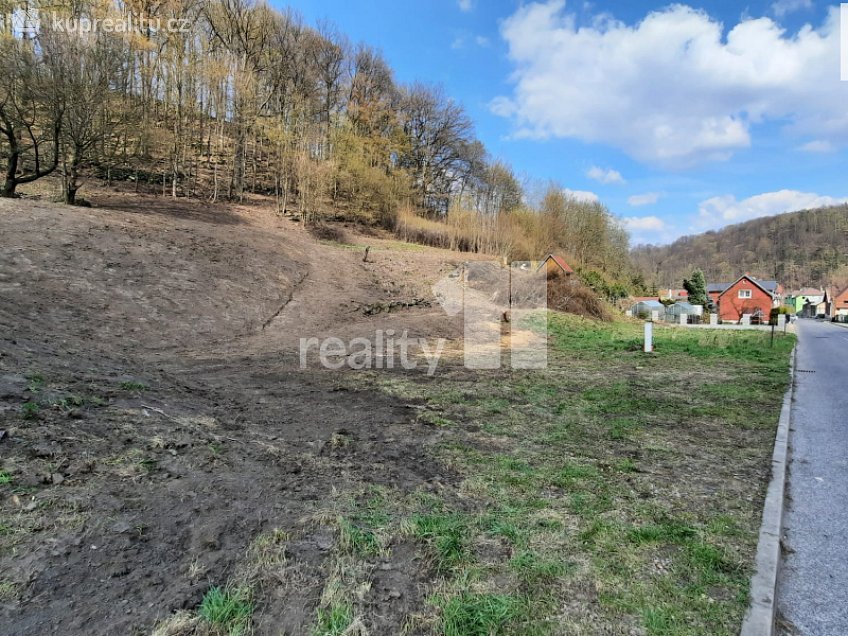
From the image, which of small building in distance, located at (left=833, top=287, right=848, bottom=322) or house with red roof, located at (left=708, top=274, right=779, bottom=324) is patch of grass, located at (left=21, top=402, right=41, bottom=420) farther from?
small building in distance, located at (left=833, top=287, right=848, bottom=322)

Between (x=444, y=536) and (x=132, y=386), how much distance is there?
4121 mm

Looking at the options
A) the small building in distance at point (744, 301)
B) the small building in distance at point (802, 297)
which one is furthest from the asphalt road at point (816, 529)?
the small building in distance at point (802, 297)

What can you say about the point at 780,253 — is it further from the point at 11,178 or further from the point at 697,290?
the point at 11,178

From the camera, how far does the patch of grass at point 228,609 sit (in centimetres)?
189

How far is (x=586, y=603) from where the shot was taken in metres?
2.20

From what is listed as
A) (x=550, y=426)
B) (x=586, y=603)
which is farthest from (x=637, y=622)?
(x=550, y=426)

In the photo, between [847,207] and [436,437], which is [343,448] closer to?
[436,437]

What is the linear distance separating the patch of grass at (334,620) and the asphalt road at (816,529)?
7.10 feet

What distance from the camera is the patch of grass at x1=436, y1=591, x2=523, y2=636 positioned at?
198 centimetres

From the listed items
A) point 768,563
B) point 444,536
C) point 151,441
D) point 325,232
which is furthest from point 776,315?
point 151,441

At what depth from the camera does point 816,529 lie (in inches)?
123

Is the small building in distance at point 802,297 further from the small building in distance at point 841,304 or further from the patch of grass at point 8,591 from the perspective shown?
the patch of grass at point 8,591

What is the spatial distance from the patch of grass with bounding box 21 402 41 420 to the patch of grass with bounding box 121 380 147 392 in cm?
113

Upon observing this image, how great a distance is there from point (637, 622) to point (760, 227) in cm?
14239
